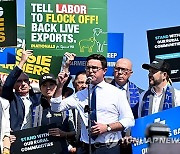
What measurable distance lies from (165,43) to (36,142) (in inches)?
162

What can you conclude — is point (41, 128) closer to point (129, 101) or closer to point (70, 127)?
point (70, 127)

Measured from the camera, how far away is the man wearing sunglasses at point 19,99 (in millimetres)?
6156

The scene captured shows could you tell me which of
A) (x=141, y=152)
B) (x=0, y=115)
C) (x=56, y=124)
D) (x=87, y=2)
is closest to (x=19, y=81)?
(x=56, y=124)

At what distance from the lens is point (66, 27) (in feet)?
28.6

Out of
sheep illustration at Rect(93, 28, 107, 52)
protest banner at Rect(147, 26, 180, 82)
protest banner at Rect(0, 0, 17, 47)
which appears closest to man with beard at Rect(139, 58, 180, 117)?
sheep illustration at Rect(93, 28, 107, 52)

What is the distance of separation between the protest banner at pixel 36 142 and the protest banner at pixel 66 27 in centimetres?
269

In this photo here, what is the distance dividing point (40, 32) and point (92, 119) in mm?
3550

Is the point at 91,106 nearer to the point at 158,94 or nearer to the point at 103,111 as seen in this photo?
the point at 103,111

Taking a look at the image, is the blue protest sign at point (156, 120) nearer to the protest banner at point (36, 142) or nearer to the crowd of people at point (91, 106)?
the crowd of people at point (91, 106)

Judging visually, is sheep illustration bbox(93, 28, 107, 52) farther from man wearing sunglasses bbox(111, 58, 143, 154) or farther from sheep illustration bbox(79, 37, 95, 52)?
man wearing sunglasses bbox(111, 58, 143, 154)

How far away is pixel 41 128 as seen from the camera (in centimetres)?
596

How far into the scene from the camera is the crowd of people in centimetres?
540

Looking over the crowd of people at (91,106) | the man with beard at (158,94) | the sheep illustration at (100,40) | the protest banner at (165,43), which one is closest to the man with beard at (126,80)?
the crowd of people at (91,106)

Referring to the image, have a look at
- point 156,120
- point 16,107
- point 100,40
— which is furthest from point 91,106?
point 100,40
